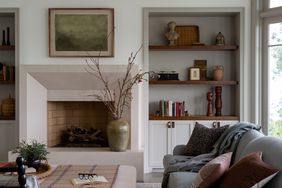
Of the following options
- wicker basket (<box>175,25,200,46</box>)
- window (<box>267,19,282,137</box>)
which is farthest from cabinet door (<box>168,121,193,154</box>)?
wicker basket (<box>175,25,200,46</box>)

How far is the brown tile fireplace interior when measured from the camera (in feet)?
20.1

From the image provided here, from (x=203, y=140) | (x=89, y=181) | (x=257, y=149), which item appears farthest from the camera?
(x=203, y=140)

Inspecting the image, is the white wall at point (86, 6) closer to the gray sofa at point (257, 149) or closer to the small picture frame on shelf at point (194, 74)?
the small picture frame on shelf at point (194, 74)

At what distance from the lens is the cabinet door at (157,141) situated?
5953 millimetres

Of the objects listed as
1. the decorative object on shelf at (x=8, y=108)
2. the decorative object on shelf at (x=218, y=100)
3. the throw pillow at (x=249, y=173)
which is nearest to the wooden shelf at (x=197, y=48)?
the decorative object on shelf at (x=218, y=100)

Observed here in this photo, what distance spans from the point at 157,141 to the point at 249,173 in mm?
3571

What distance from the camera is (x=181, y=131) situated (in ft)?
19.5

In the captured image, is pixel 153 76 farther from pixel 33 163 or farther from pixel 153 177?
pixel 33 163

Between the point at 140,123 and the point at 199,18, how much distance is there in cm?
193

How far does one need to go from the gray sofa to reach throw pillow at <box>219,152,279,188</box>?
0.29 ft

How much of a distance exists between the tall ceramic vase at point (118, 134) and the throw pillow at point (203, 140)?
A: 1.25m

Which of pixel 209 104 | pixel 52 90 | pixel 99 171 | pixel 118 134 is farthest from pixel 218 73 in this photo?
pixel 99 171

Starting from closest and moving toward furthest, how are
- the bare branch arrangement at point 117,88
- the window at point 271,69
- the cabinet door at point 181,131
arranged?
the window at point 271,69, the bare branch arrangement at point 117,88, the cabinet door at point 181,131

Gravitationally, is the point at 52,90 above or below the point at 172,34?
below
